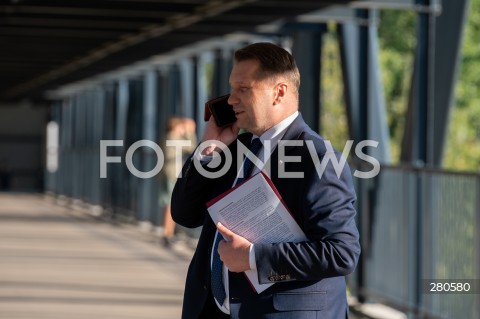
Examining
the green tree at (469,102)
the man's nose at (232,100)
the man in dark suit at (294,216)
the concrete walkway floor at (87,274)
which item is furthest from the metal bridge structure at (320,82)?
the green tree at (469,102)

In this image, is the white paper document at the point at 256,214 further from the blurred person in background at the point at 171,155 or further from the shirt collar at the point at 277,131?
the blurred person in background at the point at 171,155

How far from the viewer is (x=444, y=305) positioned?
9.27 meters

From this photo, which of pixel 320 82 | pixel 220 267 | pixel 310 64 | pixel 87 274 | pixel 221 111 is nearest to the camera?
pixel 220 267

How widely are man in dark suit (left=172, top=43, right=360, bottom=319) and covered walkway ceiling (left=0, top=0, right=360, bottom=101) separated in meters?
8.76

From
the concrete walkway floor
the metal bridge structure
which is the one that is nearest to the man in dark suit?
the metal bridge structure

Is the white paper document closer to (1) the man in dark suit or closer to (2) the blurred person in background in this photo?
(1) the man in dark suit

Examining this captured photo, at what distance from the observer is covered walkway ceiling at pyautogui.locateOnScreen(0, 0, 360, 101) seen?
14445mm

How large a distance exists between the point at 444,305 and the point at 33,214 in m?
20.4

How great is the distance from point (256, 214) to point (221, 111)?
1.28 feet

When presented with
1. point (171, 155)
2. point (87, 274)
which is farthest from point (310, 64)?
point (171, 155)

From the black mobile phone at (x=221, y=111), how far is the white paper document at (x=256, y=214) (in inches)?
10.4

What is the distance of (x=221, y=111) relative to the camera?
13.9ft

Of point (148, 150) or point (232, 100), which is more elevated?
point (232, 100)

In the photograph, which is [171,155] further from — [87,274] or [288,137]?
[288,137]
